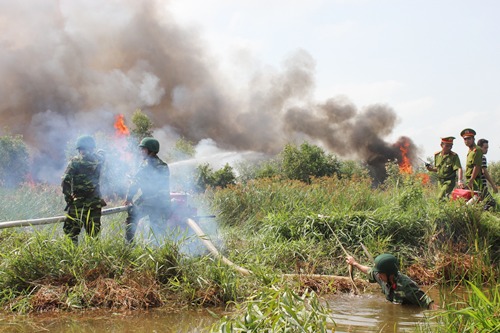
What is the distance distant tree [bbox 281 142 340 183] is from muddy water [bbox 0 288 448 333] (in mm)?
32062

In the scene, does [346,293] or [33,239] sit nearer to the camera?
[33,239]

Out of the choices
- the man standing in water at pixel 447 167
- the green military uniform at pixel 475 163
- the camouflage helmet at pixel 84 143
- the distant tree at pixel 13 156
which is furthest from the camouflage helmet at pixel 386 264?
the distant tree at pixel 13 156

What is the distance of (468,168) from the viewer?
11.3 metres

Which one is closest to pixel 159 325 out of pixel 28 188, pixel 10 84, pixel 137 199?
pixel 137 199

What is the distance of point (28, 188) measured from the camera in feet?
40.3

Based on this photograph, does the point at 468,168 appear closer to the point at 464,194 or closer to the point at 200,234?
the point at 464,194

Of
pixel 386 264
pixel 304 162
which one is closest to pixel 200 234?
pixel 386 264

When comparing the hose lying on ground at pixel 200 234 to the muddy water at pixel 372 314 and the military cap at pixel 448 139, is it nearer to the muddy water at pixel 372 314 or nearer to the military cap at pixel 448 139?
the muddy water at pixel 372 314

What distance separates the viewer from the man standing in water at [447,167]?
11.5m

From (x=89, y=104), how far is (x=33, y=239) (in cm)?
4840

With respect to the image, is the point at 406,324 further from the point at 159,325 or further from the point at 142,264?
the point at 142,264

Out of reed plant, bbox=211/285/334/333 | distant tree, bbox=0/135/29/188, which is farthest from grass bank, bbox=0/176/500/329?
distant tree, bbox=0/135/29/188

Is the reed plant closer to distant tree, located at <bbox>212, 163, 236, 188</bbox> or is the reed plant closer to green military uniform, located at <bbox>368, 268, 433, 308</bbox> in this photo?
green military uniform, located at <bbox>368, 268, 433, 308</bbox>

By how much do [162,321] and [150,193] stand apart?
2.99m
